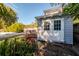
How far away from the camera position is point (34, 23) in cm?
361

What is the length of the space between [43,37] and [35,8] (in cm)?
58

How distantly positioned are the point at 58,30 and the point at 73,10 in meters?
0.49

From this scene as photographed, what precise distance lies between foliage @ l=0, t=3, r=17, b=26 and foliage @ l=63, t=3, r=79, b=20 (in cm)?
100

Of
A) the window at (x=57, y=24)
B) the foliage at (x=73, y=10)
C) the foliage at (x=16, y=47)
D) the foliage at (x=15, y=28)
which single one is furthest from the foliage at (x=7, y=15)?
the foliage at (x=73, y=10)

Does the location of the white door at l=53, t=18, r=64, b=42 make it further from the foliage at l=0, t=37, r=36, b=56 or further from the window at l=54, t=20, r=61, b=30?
the foliage at l=0, t=37, r=36, b=56

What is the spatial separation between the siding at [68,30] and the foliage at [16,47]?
66cm

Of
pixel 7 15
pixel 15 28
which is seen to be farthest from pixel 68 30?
pixel 7 15

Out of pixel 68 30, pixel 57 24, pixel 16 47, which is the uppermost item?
pixel 57 24

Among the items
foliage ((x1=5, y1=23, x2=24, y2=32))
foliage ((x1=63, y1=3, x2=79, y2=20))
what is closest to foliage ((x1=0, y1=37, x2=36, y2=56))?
foliage ((x1=5, y1=23, x2=24, y2=32))

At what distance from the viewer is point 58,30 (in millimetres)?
3686

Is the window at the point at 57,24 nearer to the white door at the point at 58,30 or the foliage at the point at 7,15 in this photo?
the white door at the point at 58,30

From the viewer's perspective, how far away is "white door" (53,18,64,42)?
3.63 metres

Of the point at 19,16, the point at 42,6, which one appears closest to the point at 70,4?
the point at 42,6

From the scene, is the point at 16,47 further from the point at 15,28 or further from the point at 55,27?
the point at 55,27
